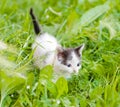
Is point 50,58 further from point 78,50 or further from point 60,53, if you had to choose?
point 78,50

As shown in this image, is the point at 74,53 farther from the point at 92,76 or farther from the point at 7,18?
the point at 7,18

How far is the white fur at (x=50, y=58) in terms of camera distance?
431 cm

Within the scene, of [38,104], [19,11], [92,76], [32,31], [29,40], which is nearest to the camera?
[38,104]

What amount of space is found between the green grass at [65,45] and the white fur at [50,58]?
0.07 m

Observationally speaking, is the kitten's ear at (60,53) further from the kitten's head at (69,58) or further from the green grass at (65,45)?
the green grass at (65,45)

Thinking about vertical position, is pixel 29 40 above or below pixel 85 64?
above

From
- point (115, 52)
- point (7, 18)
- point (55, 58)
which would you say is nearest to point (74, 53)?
point (55, 58)

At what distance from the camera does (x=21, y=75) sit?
3.89 meters

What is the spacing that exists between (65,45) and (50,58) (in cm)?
43

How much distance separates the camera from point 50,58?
14.6 ft

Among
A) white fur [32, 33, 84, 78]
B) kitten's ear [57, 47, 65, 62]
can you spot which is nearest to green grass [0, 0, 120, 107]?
white fur [32, 33, 84, 78]

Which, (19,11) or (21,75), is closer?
(21,75)

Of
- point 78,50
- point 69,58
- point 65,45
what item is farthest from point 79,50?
point 65,45

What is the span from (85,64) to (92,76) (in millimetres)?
237
